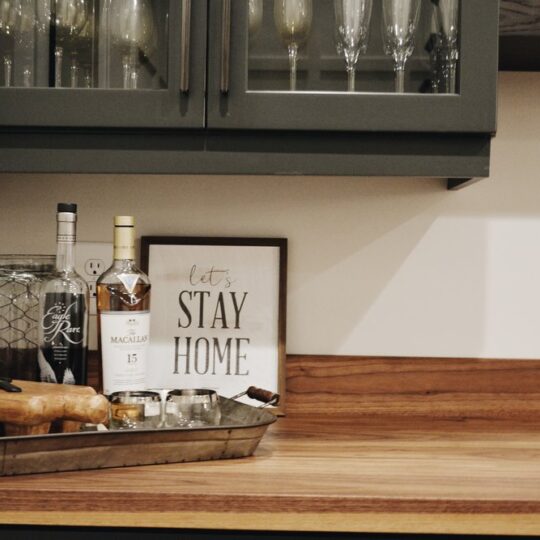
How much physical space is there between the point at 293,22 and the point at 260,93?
14cm

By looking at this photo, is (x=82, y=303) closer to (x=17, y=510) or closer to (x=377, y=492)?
(x=17, y=510)

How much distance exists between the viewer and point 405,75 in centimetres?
111

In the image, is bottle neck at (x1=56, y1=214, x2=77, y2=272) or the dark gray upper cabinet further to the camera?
bottle neck at (x1=56, y1=214, x2=77, y2=272)

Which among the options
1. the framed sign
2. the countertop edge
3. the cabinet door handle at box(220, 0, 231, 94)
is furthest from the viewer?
the framed sign

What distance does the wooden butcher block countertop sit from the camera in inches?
34.2

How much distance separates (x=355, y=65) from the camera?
44.0 inches

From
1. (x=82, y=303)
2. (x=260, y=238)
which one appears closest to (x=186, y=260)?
(x=260, y=238)

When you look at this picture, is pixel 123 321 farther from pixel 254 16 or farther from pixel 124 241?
pixel 254 16

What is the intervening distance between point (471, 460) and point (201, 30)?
0.74 meters

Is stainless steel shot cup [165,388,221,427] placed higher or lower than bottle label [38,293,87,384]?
lower

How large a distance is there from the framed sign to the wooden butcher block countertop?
0.15 m

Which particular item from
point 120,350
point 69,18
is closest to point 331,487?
point 120,350

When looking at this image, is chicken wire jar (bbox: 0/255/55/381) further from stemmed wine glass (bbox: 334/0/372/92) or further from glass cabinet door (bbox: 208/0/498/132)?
stemmed wine glass (bbox: 334/0/372/92)

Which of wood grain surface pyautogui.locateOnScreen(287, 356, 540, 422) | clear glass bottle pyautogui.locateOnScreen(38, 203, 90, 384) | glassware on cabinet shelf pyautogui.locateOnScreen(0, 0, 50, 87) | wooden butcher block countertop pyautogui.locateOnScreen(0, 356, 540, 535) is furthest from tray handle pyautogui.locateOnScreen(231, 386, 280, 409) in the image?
glassware on cabinet shelf pyautogui.locateOnScreen(0, 0, 50, 87)
